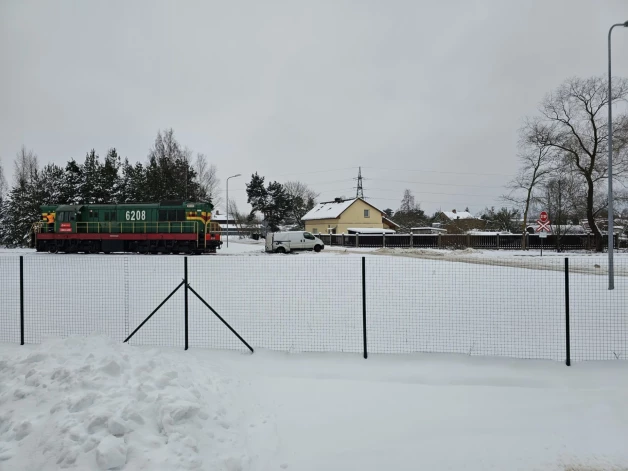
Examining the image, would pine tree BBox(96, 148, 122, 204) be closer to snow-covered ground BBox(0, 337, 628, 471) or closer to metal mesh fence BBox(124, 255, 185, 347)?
metal mesh fence BBox(124, 255, 185, 347)

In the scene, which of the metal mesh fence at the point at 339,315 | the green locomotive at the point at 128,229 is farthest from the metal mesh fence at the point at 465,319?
the green locomotive at the point at 128,229

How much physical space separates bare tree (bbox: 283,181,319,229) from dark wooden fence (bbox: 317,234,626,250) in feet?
82.8

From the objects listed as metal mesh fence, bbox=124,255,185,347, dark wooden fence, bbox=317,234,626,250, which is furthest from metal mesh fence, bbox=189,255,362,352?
dark wooden fence, bbox=317,234,626,250

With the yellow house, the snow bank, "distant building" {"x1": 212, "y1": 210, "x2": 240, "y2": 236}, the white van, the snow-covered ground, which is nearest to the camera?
the snow bank

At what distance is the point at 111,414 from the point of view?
395 cm

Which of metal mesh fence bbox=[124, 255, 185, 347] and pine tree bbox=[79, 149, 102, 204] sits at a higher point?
pine tree bbox=[79, 149, 102, 204]

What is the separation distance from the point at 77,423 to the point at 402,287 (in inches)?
406

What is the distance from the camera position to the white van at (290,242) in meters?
32.8

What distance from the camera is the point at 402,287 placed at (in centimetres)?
1280

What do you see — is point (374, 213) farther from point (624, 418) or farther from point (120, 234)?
point (624, 418)

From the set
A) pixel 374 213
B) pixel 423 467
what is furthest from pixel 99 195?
pixel 423 467

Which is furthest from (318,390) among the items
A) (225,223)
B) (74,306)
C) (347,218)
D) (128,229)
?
(225,223)

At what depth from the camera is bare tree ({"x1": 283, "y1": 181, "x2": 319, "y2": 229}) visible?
72.1 metres

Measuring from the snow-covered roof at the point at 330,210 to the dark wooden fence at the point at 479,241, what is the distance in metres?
13.6
